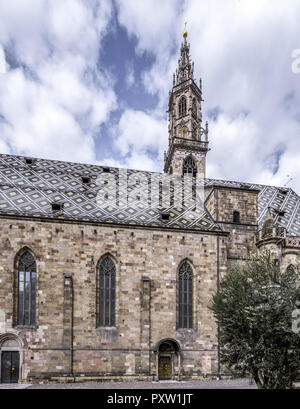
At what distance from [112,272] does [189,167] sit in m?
14.9

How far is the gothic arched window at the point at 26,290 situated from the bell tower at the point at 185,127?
16.4 m

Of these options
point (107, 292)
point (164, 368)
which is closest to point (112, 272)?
point (107, 292)

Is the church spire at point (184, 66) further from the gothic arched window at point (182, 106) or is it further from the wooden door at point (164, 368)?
the wooden door at point (164, 368)

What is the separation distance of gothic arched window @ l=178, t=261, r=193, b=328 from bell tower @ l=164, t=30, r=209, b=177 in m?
12.3

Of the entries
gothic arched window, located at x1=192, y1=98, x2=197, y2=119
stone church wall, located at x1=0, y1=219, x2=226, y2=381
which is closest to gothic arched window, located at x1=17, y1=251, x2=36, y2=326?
stone church wall, located at x1=0, y1=219, x2=226, y2=381

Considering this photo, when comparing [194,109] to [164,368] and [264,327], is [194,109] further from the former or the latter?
[264,327]

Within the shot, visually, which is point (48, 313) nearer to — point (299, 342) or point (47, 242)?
point (47, 242)

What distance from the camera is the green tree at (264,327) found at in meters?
14.5

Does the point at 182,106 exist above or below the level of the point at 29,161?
above

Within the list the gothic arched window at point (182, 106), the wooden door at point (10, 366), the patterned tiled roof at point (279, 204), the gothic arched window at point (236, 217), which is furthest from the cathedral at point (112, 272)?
the gothic arched window at point (182, 106)

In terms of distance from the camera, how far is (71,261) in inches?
920

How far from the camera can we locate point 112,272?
24.1 metres

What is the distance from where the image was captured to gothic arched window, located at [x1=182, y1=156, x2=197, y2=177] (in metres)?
35.7
